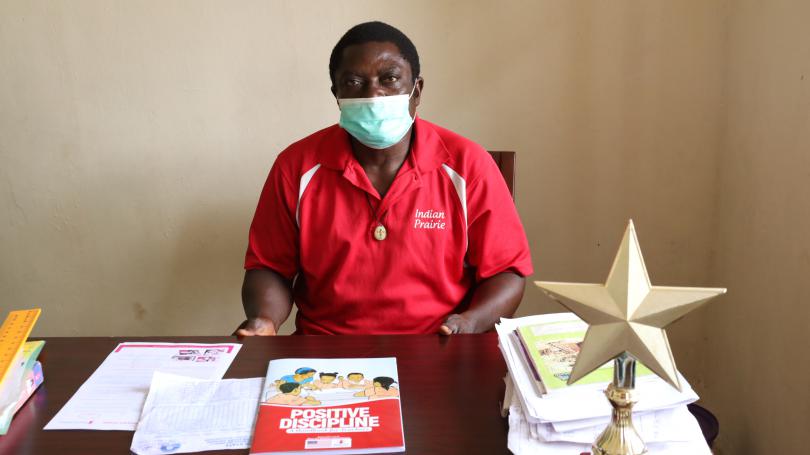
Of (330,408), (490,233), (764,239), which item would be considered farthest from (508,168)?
(330,408)

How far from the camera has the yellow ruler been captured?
A: 3.37 feet

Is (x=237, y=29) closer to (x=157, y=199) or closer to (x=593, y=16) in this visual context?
(x=157, y=199)

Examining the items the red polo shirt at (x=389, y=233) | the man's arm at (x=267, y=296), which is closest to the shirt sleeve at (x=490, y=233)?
the red polo shirt at (x=389, y=233)

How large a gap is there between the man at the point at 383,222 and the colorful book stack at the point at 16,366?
0.51 metres

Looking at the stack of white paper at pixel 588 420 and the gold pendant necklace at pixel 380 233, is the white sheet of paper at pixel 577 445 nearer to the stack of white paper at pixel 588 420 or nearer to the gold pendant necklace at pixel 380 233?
the stack of white paper at pixel 588 420

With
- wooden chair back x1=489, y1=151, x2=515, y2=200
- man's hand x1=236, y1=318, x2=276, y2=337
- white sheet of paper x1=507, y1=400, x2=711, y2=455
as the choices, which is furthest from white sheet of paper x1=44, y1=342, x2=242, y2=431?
wooden chair back x1=489, y1=151, x2=515, y2=200

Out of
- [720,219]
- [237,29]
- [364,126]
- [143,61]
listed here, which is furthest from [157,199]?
[720,219]

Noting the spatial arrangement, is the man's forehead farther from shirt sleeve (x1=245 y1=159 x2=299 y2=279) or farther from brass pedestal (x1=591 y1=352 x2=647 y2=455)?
brass pedestal (x1=591 y1=352 x2=647 y2=455)

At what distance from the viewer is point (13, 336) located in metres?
1.10

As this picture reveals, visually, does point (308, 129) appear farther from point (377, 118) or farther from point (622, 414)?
point (622, 414)

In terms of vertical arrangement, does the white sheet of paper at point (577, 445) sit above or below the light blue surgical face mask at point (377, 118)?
below

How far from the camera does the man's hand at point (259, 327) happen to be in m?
1.40

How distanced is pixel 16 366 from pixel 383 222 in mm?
801

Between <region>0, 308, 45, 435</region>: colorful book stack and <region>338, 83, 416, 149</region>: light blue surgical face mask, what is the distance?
2.54 feet
